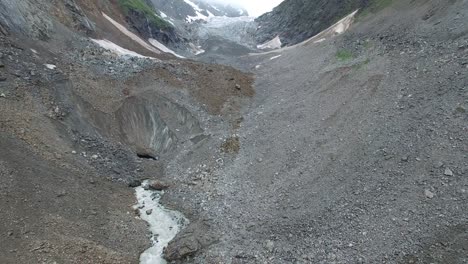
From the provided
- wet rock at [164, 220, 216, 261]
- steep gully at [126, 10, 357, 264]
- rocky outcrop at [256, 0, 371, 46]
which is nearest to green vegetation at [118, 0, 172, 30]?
rocky outcrop at [256, 0, 371, 46]

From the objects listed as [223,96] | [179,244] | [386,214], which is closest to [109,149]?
[179,244]

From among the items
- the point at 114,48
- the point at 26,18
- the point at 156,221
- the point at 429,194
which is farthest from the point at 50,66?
the point at 429,194

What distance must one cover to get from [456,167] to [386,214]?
4.84 meters

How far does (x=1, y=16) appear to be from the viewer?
3450cm

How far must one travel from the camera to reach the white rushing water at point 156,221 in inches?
884

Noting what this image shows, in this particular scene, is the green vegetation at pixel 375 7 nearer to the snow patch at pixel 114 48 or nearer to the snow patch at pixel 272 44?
the snow patch at pixel 114 48

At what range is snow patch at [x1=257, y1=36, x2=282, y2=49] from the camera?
317ft

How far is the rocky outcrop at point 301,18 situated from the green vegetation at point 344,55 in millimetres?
23589

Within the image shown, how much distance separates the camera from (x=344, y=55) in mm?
43281

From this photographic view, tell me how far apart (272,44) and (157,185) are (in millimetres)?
76688

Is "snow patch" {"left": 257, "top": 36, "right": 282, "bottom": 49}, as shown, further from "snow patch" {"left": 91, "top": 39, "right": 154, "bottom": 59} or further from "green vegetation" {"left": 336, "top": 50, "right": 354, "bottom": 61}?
"snow patch" {"left": 91, "top": 39, "right": 154, "bottom": 59}

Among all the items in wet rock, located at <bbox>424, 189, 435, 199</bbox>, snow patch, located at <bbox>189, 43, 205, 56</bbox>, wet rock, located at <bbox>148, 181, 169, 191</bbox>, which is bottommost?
wet rock, located at <bbox>424, 189, 435, 199</bbox>

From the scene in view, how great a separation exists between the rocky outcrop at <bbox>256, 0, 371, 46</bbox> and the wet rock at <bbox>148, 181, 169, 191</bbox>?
4919 cm

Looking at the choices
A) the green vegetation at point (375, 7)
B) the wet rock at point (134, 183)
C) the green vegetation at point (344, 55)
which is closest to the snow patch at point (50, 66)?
the wet rock at point (134, 183)
